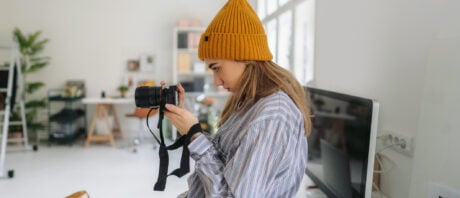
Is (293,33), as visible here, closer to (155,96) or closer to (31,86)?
(155,96)

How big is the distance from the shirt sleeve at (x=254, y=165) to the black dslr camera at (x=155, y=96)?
0.35m

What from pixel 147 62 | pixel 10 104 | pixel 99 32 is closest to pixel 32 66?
pixel 99 32

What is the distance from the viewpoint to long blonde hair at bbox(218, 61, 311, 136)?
102 centimetres

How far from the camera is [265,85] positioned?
1.04 m

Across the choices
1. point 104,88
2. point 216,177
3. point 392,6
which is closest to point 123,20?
point 104,88

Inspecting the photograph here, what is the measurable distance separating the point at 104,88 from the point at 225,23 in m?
5.00

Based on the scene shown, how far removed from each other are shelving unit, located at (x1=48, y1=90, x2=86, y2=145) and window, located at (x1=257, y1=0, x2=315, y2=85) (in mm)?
2953

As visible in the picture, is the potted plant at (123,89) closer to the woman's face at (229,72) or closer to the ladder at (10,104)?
the ladder at (10,104)

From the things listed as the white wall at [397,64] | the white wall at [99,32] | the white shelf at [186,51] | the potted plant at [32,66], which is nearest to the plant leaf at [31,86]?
the potted plant at [32,66]

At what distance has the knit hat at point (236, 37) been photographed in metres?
1.04

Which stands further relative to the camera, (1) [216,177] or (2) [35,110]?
(2) [35,110]

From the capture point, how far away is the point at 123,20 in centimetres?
562

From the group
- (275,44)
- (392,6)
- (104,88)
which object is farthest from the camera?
(104,88)

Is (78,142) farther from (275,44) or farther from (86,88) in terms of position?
(275,44)
